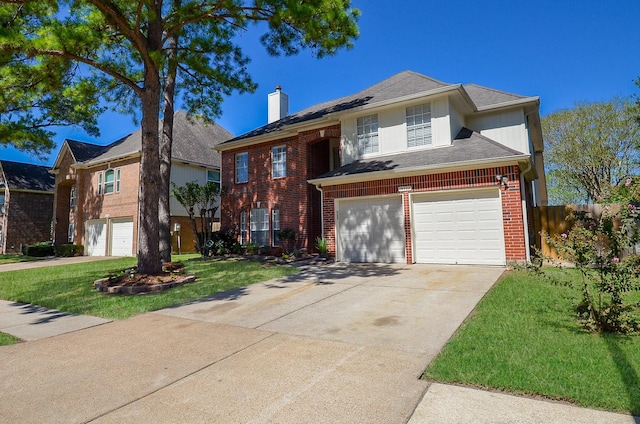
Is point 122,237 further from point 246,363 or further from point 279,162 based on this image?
point 246,363

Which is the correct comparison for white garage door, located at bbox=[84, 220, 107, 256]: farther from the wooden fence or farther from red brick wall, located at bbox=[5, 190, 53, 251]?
the wooden fence

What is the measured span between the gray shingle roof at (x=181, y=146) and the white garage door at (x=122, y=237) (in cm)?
406

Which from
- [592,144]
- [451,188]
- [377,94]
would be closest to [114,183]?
[377,94]

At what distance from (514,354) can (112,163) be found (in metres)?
24.2

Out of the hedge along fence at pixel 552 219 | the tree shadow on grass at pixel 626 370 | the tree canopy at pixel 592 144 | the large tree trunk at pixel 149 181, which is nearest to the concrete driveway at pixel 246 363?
the tree shadow on grass at pixel 626 370

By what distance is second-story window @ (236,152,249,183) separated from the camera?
1749 cm

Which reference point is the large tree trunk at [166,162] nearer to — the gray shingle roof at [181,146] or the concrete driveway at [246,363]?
the gray shingle roof at [181,146]

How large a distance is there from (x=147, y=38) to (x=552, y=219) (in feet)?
46.1

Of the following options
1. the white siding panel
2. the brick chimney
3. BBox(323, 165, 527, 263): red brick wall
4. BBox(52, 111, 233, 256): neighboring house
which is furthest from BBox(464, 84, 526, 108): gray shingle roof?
BBox(52, 111, 233, 256): neighboring house

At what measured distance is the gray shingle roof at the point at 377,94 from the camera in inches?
501

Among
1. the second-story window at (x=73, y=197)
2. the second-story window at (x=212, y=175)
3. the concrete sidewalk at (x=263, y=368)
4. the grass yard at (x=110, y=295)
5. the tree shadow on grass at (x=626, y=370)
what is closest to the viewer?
Answer: the tree shadow on grass at (x=626, y=370)

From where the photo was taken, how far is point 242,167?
17703mm

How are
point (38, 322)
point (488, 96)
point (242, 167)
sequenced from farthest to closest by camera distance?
point (242, 167)
point (488, 96)
point (38, 322)

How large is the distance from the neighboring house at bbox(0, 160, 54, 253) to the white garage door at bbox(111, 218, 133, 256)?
12.1 meters
